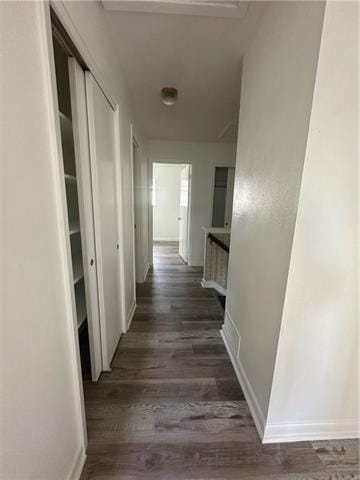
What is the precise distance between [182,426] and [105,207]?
150 cm

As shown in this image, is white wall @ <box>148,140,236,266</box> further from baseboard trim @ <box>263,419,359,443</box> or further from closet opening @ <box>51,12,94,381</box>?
baseboard trim @ <box>263,419,359,443</box>

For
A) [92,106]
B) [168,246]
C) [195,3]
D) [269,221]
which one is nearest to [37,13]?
[92,106]

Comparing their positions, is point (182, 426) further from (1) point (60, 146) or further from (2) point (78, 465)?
(1) point (60, 146)

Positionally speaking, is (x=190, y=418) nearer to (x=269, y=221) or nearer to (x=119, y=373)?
(x=119, y=373)

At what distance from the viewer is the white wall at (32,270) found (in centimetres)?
60

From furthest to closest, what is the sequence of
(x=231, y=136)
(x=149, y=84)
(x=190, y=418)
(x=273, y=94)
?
(x=231, y=136), (x=149, y=84), (x=190, y=418), (x=273, y=94)

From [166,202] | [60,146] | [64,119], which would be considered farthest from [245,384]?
[166,202]

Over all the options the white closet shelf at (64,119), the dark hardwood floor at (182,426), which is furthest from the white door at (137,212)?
the dark hardwood floor at (182,426)

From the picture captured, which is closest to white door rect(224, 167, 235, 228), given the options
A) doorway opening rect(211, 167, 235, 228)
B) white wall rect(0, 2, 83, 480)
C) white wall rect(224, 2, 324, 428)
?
doorway opening rect(211, 167, 235, 228)

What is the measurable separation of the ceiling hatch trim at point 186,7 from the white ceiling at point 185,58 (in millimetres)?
31

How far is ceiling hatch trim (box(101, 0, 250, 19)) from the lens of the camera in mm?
1213

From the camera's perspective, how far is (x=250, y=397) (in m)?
1.43

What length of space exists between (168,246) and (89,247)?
4668mm

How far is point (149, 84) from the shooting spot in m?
2.11
